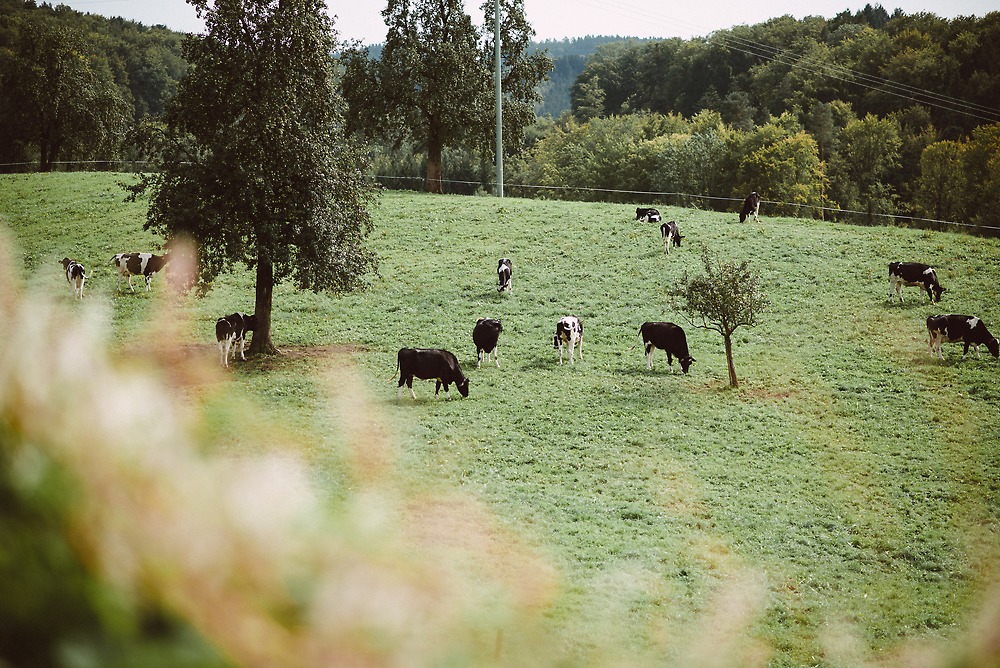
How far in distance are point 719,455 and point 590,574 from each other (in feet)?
21.2

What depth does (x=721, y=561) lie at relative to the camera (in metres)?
12.8

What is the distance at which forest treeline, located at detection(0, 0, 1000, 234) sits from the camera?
174ft

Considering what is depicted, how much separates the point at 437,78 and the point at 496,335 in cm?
3056

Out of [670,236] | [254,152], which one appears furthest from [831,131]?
[254,152]

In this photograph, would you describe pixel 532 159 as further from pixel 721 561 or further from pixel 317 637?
pixel 317 637

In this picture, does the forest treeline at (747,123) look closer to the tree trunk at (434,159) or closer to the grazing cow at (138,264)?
the tree trunk at (434,159)

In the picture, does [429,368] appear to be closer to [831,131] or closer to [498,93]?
[498,93]

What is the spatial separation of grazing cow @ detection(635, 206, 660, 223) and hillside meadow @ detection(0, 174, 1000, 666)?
80.0 inches

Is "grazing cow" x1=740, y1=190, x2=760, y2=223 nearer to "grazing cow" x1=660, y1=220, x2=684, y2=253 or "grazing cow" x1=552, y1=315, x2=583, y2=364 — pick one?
"grazing cow" x1=660, y1=220, x2=684, y2=253

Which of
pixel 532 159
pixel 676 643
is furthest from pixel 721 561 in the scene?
pixel 532 159

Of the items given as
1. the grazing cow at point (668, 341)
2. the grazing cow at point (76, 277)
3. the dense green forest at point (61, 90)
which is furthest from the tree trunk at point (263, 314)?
the dense green forest at point (61, 90)

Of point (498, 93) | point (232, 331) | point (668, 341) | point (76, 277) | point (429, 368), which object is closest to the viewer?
point (429, 368)

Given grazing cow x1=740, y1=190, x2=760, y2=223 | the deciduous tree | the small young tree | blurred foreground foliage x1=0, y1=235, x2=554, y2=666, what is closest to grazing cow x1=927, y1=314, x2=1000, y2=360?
the small young tree

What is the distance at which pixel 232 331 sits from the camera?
74.1 ft
